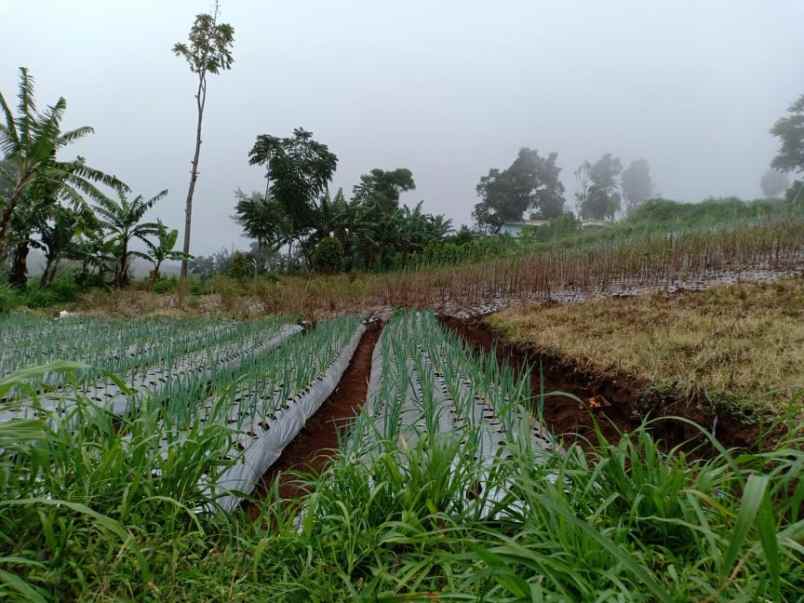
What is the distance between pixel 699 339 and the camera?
10.9ft

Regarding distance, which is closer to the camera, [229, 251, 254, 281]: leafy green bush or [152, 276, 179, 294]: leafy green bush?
[152, 276, 179, 294]: leafy green bush

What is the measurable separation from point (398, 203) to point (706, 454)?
29.2 m

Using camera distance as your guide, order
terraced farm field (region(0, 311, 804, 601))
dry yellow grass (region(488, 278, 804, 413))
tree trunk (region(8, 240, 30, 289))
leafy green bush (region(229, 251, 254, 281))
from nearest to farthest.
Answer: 1. terraced farm field (region(0, 311, 804, 601))
2. dry yellow grass (region(488, 278, 804, 413))
3. tree trunk (region(8, 240, 30, 289))
4. leafy green bush (region(229, 251, 254, 281))

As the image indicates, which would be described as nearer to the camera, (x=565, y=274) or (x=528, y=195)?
(x=565, y=274)

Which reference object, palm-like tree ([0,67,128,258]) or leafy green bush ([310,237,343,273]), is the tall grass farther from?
leafy green bush ([310,237,343,273])

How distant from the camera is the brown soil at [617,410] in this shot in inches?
90.9

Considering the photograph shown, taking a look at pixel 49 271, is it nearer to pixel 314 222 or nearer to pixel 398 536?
pixel 314 222

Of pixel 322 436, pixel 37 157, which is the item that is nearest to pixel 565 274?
pixel 322 436

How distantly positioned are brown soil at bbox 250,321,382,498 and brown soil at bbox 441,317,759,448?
1284mm

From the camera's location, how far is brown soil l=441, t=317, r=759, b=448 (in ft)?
7.57

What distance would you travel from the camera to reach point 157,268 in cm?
1628

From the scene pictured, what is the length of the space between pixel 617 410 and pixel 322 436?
2292mm

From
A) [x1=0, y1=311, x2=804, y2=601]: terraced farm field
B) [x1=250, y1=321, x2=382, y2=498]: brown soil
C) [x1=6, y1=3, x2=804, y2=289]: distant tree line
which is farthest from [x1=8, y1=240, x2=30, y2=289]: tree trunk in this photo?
[x1=0, y1=311, x2=804, y2=601]: terraced farm field

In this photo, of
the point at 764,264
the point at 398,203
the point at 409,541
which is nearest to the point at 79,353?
the point at 409,541
